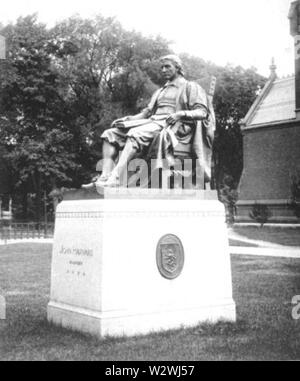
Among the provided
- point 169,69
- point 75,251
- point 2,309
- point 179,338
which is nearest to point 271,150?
point 169,69

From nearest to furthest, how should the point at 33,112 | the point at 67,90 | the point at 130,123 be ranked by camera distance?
the point at 130,123 → the point at 33,112 → the point at 67,90

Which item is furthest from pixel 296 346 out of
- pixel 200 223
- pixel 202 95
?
pixel 202 95

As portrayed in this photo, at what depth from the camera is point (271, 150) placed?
3972cm

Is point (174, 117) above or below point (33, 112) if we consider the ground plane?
below

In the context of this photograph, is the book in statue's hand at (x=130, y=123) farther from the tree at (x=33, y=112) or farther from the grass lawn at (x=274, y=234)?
the tree at (x=33, y=112)

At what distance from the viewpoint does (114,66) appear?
38.8m

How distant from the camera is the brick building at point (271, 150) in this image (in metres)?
37.6

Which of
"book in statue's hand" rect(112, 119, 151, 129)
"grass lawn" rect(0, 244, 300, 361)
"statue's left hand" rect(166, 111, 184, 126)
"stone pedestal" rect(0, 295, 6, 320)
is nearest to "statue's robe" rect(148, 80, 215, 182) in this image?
"statue's left hand" rect(166, 111, 184, 126)

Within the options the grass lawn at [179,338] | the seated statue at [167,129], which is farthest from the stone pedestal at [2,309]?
the seated statue at [167,129]

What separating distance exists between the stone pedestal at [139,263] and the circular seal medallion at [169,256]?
0.04 ft

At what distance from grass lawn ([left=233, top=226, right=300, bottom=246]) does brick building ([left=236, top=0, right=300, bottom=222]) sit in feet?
7.33

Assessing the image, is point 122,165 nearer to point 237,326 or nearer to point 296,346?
point 237,326

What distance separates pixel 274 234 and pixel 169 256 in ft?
72.7

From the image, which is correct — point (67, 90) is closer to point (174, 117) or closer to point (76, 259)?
point (174, 117)
